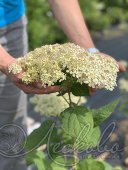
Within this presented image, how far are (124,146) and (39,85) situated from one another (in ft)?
5.30

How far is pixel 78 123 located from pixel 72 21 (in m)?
0.65

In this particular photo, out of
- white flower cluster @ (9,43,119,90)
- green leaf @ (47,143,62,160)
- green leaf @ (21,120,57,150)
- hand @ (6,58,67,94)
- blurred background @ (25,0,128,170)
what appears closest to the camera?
white flower cluster @ (9,43,119,90)

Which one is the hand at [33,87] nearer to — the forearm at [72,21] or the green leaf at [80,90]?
the green leaf at [80,90]

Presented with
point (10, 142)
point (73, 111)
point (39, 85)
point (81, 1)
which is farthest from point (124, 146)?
point (81, 1)

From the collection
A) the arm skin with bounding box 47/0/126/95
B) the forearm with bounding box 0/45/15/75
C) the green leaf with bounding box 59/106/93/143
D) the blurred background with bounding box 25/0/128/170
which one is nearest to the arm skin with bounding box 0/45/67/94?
the forearm with bounding box 0/45/15/75

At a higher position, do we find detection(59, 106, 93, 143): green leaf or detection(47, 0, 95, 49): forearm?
detection(47, 0, 95, 49): forearm

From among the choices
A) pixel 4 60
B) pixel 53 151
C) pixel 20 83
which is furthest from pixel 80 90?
pixel 53 151

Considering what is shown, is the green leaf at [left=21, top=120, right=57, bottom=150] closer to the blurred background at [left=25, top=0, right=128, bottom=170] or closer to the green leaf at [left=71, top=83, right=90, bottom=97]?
the green leaf at [left=71, top=83, right=90, bottom=97]

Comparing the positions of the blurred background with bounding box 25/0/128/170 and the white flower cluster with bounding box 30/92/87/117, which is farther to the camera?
the blurred background with bounding box 25/0/128/170

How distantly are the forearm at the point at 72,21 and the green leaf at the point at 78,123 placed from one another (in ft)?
1.49

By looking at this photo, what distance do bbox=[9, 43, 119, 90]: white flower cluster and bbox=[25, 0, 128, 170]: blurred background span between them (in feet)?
3.95

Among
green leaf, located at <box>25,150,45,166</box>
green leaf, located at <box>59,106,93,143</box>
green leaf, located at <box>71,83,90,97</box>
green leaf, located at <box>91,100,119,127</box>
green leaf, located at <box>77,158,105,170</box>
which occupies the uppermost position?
green leaf, located at <box>71,83,90,97</box>

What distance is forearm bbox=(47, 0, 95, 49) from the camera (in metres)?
1.13

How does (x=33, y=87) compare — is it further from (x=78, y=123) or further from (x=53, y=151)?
(x=53, y=151)
